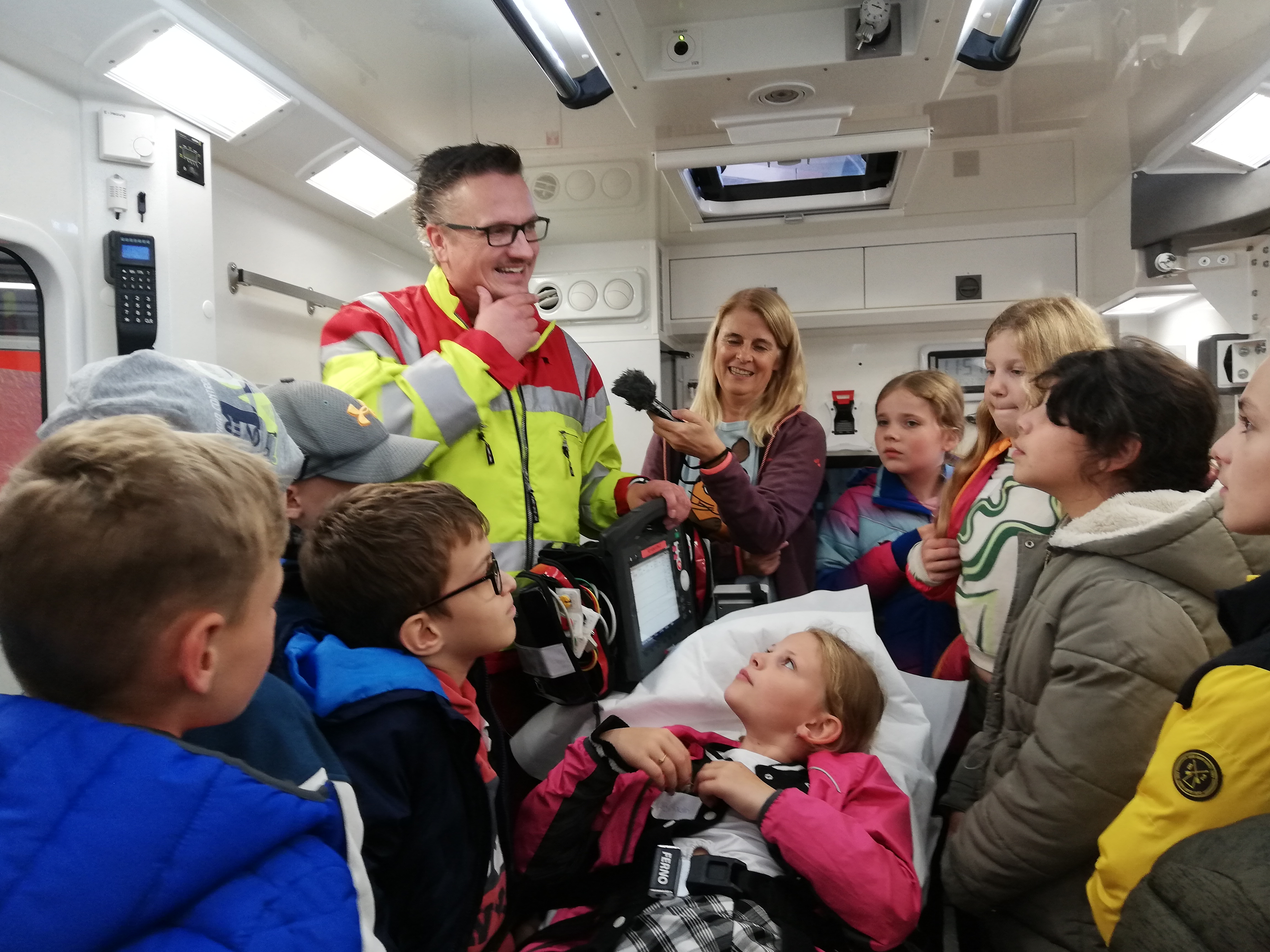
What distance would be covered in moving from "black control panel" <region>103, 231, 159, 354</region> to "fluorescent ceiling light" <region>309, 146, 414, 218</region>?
0.92 meters

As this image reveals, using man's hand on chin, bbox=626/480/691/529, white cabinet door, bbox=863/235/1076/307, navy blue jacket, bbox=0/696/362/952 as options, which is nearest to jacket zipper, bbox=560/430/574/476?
man's hand on chin, bbox=626/480/691/529

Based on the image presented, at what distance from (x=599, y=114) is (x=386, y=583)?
2.70 m

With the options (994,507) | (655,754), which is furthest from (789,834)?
(994,507)

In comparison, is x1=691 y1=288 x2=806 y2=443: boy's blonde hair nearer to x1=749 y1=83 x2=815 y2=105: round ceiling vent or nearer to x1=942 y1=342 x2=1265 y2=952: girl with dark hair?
x1=749 y1=83 x2=815 y2=105: round ceiling vent

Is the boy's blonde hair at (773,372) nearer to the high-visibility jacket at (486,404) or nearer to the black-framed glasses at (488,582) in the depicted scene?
the high-visibility jacket at (486,404)

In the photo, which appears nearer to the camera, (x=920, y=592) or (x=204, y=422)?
(x=204, y=422)

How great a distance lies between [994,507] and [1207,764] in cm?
99

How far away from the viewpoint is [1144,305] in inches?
175

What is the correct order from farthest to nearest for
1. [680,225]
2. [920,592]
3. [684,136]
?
[680,225], [684,136], [920,592]

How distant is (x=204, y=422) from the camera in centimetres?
108

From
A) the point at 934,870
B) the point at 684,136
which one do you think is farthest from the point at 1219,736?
the point at 684,136

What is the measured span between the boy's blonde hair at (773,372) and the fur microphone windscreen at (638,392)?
569 mm

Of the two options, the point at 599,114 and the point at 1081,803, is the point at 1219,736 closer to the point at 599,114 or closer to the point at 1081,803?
the point at 1081,803

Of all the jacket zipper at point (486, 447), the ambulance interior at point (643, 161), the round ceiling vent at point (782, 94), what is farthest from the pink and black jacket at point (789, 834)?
the round ceiling vent at point (782, 94)
